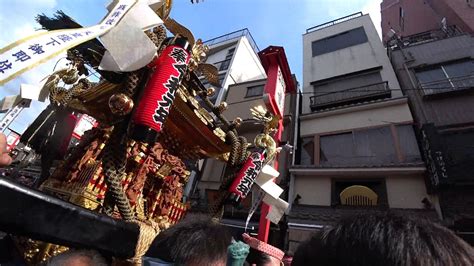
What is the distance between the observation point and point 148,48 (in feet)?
8.38

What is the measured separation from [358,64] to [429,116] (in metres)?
5.38

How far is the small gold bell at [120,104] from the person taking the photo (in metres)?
2.85

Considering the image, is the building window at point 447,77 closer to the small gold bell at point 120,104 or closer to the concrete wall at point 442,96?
the concrete wall at point 442,96

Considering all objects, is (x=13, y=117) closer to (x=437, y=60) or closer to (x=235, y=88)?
(x=235, y=88)

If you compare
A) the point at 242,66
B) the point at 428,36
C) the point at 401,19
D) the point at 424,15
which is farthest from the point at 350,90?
the point at 401,19

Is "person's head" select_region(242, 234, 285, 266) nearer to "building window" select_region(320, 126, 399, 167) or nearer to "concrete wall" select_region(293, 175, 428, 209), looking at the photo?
"concrete wall" select_region(293, 175, 428, 209)

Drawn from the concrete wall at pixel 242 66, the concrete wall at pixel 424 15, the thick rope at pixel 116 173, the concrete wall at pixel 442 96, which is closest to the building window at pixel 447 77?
the concrete wall at pixel 442 96

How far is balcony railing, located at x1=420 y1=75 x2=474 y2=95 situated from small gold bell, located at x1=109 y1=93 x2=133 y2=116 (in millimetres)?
13939

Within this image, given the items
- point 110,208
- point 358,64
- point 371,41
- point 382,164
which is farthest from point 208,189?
point 371,41

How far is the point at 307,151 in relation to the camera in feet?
42.7

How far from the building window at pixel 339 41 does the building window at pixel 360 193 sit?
994 centimetres

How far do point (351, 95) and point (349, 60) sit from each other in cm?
303

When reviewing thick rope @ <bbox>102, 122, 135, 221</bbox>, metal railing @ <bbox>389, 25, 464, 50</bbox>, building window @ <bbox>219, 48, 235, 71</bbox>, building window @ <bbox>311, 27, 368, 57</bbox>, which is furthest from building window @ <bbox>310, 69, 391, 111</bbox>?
thick rope @ <bbox>102, 122, 135, 221</bbox>

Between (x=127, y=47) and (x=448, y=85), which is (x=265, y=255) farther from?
(x=448, y=85)
